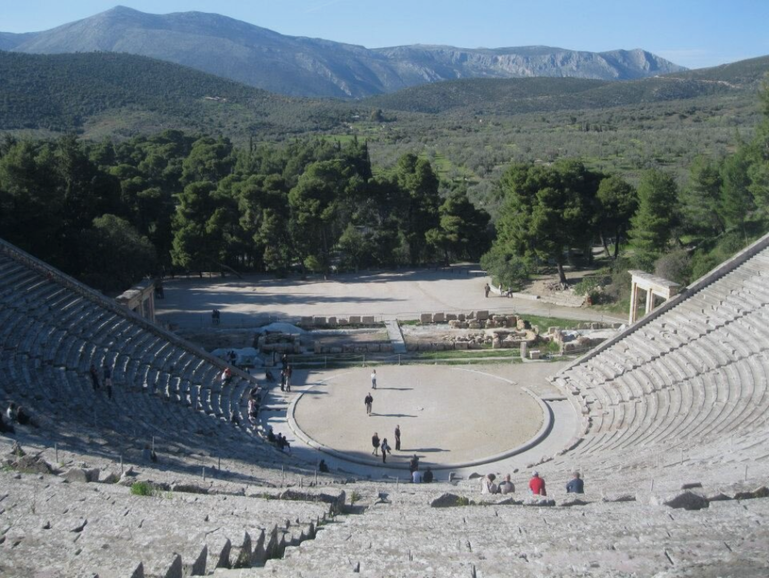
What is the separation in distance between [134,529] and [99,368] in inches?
470

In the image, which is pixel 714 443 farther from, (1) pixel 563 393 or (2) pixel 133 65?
(2) pixel 133 65

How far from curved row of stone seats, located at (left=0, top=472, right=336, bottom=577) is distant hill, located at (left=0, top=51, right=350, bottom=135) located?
76.0 metres

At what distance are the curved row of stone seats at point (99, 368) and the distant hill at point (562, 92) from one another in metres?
119

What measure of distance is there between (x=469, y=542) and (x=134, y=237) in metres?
30.3

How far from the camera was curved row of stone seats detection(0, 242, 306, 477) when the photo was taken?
15469 mm

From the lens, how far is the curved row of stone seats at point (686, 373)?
16.3 meters

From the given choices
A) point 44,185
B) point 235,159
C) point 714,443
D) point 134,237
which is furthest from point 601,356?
point 235,159

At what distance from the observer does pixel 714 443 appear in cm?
1423

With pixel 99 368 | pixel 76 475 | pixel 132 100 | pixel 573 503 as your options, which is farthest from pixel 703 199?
pixel 132 100

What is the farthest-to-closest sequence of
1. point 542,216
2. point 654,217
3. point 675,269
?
point 542,216, point 654,217, point 675,269

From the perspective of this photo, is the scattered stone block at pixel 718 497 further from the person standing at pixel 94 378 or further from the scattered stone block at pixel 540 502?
the person standing at pixel 94 378

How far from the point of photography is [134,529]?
7926 millimetres

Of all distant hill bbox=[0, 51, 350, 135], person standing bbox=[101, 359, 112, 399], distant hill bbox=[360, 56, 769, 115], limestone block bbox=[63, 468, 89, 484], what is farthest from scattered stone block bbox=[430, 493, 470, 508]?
distant hill bbox=[360, 56, 769, 115]

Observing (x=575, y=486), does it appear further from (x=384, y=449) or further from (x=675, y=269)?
(x=675, y=269)
